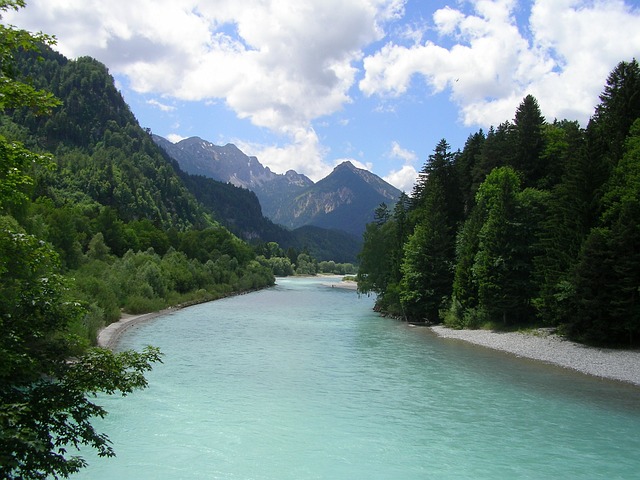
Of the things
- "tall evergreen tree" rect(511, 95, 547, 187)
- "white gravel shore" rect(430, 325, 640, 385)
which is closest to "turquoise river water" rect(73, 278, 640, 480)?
"white gravel shore" rect(430, 325, 640, 385)

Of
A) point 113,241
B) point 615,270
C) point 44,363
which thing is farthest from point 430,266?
point 113,241

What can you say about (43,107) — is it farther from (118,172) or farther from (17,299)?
(118,172)

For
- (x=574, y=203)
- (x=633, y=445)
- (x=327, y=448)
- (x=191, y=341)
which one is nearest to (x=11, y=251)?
(x=327, y=448)

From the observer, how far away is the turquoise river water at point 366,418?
56.0 feet

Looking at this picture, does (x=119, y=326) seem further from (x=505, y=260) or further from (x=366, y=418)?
(x=505, y=260)

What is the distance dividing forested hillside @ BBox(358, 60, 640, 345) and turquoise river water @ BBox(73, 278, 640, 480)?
6.79m

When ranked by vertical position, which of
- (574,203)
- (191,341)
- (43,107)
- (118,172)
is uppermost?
(118,172)

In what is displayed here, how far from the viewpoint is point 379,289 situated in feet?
242

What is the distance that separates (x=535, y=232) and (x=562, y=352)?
13481mm

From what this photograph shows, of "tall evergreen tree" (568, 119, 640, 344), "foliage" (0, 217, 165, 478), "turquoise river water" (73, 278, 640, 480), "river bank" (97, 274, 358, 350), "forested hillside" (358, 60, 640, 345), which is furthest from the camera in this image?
"river bank" (97, 274, 358, 350)

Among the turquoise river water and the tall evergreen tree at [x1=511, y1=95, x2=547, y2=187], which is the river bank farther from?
the tall evergreen tree at [x1=511, y1=95, x2=547, y2=187]

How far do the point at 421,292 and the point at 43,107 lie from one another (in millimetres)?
50323

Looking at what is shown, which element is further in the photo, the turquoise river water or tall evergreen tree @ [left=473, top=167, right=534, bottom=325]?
tall evergreen tree @ [left=473, top=167, right=534, bottom=325]

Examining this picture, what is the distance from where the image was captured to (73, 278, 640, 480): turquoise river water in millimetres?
17078
